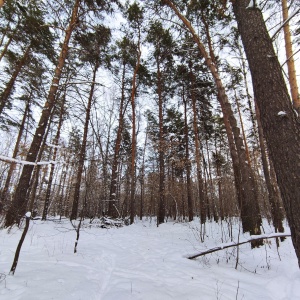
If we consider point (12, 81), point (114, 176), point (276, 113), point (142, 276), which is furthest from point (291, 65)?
point (12, 81)

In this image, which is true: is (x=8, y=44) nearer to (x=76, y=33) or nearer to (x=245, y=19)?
(x=76, y=33)

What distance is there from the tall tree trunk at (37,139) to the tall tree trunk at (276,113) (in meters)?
5.22

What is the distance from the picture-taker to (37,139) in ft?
20.8

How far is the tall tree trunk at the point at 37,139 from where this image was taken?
5.71 metres

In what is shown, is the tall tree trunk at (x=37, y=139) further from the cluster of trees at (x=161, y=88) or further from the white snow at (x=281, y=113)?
the white snow at (x=281, y=113)

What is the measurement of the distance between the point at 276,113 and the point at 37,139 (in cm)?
681

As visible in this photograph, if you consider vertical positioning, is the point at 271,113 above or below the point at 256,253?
above

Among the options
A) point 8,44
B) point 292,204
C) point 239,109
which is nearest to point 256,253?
point 292,204

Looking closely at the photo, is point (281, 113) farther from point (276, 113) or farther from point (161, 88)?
point (161, 88)

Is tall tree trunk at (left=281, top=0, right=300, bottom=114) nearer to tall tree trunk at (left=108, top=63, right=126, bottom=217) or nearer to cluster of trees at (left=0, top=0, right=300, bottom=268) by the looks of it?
cluster of trees at (left=0, top=0, right=300, bottom=268)

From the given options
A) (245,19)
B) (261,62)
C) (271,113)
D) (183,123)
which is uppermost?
(183,123)

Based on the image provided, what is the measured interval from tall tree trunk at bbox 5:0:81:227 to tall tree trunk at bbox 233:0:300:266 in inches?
205

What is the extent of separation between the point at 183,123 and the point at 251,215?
10.5 m

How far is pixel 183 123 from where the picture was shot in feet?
46.9
